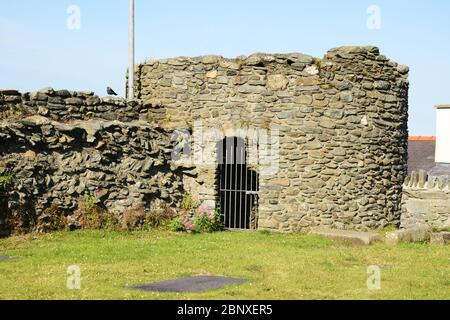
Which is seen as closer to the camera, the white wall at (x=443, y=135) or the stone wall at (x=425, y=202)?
the stone wall at (x=425, y=202)

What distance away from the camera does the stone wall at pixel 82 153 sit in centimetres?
1384

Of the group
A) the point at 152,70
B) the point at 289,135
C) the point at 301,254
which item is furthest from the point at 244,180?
the point at 301,254

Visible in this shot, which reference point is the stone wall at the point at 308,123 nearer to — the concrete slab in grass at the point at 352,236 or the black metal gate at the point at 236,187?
the black metal gate at the point at 236,187

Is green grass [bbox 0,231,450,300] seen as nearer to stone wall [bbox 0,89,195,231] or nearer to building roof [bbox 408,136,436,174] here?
stone wall [bbox 0,89,195,231]

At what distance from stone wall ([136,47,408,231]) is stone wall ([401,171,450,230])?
1.49 meters

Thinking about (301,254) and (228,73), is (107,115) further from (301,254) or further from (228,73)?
(301,254)

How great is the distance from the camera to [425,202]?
17.6 metres

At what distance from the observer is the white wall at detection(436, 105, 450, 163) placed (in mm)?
31469

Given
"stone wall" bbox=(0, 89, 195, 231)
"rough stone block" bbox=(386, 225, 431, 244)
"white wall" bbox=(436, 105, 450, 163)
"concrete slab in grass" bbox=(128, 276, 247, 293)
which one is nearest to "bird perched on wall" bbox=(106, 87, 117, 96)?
"stone wall" bbox=(0, 89, 195, 231)

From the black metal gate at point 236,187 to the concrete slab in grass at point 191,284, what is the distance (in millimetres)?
6845

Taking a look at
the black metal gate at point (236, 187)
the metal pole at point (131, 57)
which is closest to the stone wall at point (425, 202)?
the black metal gate at point (236, 187)

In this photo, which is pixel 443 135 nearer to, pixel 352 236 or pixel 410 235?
pixel 410 235

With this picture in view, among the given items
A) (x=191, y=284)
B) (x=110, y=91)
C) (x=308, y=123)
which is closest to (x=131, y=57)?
(x=110, y=91)

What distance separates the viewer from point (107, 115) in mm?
15656
